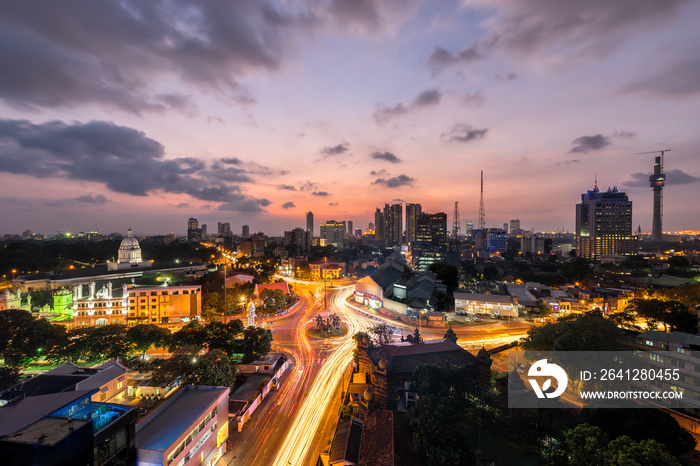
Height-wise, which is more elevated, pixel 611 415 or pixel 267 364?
pixel 611 415

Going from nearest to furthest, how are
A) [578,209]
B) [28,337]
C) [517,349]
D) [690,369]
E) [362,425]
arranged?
[362,425], [690,369], [28,337], [517,349], [578,209]

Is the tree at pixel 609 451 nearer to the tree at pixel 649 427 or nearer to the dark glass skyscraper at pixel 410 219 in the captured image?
the tree at pixel 649 427

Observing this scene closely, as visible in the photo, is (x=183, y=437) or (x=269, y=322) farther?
(x=269, y=322)

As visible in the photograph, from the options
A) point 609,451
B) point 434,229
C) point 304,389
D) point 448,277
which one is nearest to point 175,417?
point 304,389

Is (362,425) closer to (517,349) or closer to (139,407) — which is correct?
(139,407)

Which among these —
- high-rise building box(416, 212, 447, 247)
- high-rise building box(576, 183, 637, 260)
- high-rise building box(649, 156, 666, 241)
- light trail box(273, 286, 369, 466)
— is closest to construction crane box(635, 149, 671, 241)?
high-rise building box(649, 156, 666, 241)

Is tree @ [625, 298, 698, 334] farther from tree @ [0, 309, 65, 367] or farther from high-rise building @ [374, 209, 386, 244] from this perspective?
high-rise building @ [374, 209, 386, 244]

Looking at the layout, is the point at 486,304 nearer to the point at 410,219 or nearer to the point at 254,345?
the point at 254,345

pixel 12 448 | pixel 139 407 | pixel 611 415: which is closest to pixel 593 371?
pixel 611 415
